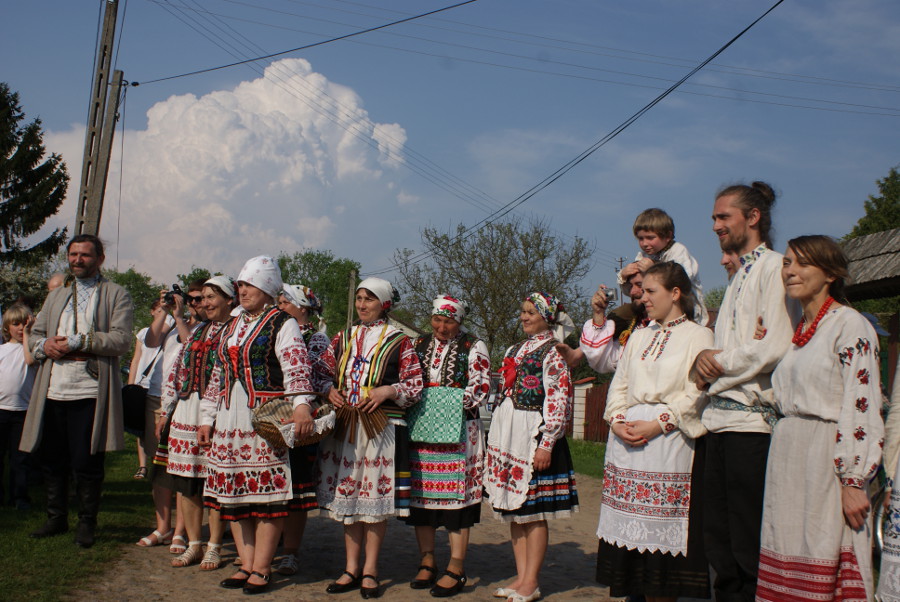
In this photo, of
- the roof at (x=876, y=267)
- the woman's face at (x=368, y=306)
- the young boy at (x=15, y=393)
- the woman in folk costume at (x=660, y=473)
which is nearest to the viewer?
the woman in folk costume at (x=660, y=473)

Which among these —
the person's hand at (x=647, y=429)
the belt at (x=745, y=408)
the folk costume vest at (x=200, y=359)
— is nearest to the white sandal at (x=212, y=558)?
the folk costume vest at (x=200, y=359)

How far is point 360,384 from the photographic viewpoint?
5500 millimetres

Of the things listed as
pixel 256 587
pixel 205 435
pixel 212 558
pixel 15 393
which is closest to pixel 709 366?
pixel 256 587

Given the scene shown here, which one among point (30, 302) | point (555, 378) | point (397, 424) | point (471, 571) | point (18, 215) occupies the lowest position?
point (471, 571)

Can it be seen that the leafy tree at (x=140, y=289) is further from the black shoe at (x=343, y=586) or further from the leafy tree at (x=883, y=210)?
the black shoe at (x=343, y=586)

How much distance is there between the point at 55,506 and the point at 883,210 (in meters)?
41.1

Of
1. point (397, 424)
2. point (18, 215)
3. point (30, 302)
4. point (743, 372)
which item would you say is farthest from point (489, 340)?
point (743, 372)

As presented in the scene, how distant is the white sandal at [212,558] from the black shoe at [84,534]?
0.86 metres

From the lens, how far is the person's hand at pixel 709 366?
3663 millimetres

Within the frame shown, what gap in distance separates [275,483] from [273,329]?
1025mm

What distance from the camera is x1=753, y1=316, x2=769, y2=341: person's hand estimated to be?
3.60 metres

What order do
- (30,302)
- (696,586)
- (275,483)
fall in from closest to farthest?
(696,586) → (275,483) → (30,302)

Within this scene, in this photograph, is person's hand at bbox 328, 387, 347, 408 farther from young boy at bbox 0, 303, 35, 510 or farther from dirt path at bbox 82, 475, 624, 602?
young boy at bbox 0, 303, 35, 510

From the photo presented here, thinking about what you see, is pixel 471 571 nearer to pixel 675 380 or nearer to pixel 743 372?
pixel 675 380
